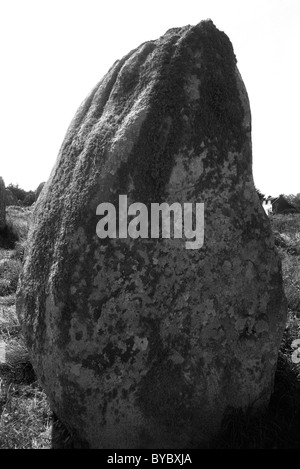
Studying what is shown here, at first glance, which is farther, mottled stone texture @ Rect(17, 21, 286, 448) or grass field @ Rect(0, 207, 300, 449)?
grass field @ Rect(0, 207, 300, 449)

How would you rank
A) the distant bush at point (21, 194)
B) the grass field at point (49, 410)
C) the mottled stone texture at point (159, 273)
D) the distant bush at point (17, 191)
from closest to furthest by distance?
the mottled stone texture at point (159, 273), the grass field at point (49, 410), the distant bush at point (21, 194), the distant bush at point (17, 191)

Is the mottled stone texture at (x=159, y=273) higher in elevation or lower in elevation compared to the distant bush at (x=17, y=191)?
lower

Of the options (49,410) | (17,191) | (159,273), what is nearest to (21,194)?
(17,191)

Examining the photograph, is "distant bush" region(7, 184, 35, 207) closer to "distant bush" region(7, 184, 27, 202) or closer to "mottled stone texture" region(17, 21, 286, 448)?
"distant bush" region(7, 184, 27, 202)

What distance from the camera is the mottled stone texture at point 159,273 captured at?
2.63 meters

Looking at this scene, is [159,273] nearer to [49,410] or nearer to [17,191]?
[49,410]

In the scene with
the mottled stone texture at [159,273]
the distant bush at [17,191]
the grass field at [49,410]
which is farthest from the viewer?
the distant bush at [17,191]

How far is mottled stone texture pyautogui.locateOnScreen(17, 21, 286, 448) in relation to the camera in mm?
2635

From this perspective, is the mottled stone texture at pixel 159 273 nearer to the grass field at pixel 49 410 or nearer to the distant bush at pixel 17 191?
the grass field at pixel 49 410

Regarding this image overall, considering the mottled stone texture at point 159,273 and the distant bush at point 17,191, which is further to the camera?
the distant bush at point 17,191

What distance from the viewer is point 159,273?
268 cm

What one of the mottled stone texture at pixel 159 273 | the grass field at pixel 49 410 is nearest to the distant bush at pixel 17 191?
the grass field at pixel 49 410

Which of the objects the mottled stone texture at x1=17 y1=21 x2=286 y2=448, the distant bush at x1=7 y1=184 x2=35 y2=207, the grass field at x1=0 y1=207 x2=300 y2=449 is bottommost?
the grass field at x1=0 y1=207 x2=300 y2=449

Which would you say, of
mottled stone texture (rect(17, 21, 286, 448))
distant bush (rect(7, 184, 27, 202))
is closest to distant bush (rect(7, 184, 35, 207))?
distant bush (rect(7, 184, 27, 202))
